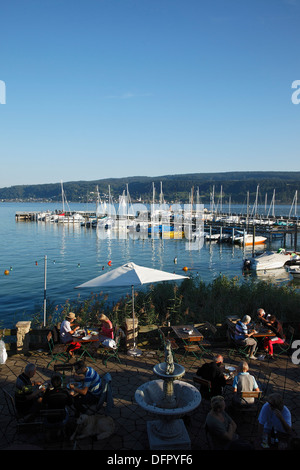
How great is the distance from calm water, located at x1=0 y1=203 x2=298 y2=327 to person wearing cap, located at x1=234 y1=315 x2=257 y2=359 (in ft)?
41.4

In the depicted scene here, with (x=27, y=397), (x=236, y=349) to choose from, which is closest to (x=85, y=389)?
(x=27, y=397)

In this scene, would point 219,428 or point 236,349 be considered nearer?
point 219,428

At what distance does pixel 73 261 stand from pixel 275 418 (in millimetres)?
38989

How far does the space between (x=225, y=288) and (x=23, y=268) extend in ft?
85.9

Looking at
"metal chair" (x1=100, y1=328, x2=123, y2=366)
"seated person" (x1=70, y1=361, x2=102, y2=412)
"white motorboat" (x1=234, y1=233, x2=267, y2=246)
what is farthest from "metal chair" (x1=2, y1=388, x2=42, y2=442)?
"white motorboat" (x1=234, y1=233, x2=267, y2=246)

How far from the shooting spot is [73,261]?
139 ft

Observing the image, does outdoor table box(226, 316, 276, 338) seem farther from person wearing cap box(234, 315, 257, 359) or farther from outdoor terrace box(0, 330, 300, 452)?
outdoor terrace box(0, 330, 300, 452)

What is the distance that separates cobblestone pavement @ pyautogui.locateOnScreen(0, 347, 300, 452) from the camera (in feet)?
18.6

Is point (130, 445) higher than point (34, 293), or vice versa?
point (130, 445)

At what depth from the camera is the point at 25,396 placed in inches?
237

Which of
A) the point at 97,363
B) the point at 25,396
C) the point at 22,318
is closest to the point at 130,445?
the point at 25,396

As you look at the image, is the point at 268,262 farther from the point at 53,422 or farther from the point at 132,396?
the point at 53,422

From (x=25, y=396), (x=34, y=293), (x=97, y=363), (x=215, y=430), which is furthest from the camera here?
(x=34, y=293)
